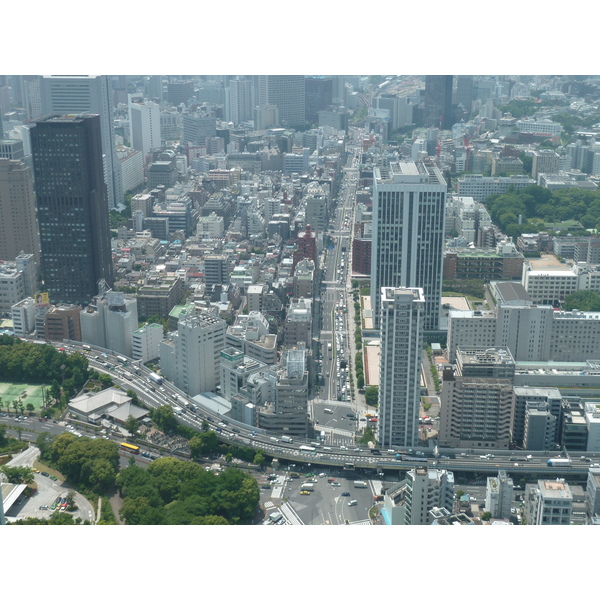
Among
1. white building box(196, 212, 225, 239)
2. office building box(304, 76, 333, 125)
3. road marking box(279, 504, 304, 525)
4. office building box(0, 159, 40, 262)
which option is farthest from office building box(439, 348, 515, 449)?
office building box(304, 76, 333, 125)

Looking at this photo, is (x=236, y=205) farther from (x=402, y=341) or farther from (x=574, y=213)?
(x=402, y=341)

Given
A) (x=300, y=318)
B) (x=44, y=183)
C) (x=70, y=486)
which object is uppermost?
(x=44, y=183)

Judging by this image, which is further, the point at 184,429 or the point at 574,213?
the point at 574,213

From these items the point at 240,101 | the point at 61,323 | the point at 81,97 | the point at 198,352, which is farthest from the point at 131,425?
the point at 240,101

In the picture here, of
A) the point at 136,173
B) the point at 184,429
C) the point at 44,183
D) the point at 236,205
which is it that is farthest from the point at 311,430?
the point at 136,173

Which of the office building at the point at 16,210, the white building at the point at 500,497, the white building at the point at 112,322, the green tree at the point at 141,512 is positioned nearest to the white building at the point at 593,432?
the white building at the point at 500,497

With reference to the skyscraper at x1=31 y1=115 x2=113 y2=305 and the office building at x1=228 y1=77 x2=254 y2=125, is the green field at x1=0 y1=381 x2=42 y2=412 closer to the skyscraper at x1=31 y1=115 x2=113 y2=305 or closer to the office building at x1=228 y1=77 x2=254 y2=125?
the skyscraper at x1=31 y1=115 x2=113 y2=305
